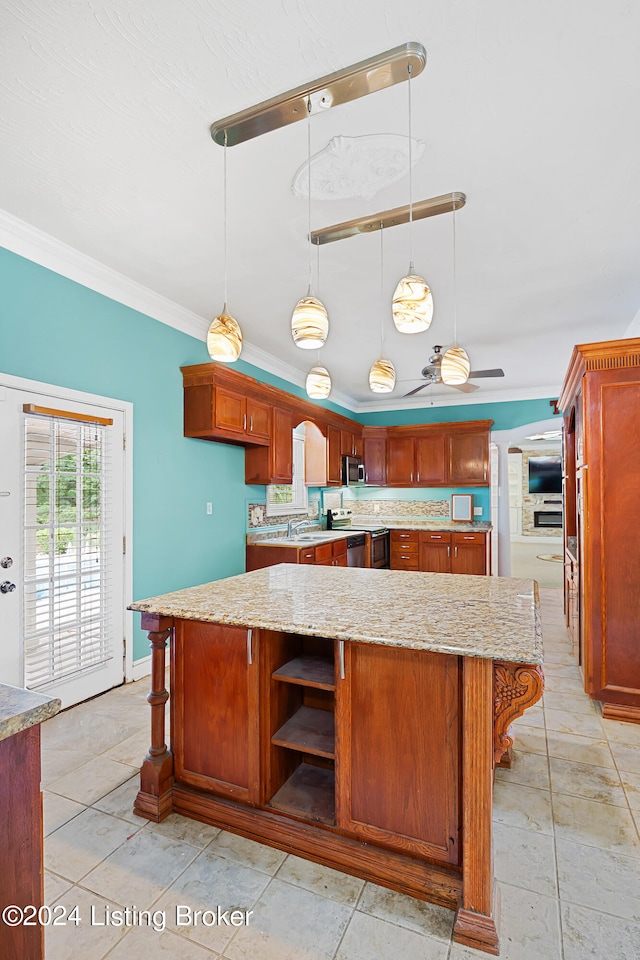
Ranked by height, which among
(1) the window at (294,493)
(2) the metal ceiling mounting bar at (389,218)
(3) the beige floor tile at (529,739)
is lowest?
(3) the beige floor tile at (529,739)

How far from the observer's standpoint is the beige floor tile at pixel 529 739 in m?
2.47

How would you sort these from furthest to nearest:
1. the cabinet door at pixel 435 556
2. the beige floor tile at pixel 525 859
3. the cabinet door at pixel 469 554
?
the cabinet door at pixel 435 556 < the cabinet door at pixel 469 554 < the beige floor tile at pixel 525 859

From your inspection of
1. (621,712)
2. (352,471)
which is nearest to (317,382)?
(621,712)

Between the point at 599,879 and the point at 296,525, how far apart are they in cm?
429

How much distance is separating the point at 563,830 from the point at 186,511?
306cm

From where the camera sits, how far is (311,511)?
6145 millimetres

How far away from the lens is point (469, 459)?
21.4ft

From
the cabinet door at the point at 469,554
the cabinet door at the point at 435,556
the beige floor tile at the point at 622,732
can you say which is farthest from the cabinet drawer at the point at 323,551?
the beige floor tile at the point at 622,732

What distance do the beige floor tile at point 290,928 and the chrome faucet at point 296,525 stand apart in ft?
12.8

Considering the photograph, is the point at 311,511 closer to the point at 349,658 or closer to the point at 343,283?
the point at 343,283

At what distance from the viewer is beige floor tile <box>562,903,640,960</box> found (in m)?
1.33

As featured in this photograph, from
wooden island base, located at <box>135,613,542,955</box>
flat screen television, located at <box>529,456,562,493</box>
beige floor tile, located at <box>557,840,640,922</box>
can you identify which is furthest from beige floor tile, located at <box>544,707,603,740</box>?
flat screen television, located at <box>529,456,562,493</box>

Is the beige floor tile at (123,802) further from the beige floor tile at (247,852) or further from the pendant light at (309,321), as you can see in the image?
the pendant light at (309,321)

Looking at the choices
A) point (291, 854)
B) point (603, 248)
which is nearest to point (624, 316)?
point (603, 248)
